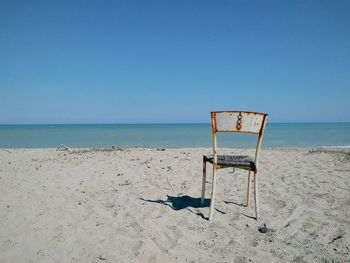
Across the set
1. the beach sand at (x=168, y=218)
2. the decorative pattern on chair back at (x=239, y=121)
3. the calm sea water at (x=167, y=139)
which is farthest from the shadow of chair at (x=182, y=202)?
the calm sea water at (x=167, y=139)

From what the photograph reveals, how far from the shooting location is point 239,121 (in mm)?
3336

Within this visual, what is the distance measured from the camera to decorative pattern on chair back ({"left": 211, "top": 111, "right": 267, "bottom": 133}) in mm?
3324

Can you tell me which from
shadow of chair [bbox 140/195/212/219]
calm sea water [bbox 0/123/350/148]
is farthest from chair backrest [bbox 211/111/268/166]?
calm sea water [bbox 0/123/350/148]

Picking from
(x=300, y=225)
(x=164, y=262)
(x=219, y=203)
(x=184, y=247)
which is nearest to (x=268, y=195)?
(x=219, y=203)

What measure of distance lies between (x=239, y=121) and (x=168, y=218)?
159cm

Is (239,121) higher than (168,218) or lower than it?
higher

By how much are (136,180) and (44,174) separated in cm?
237

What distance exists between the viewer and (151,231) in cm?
326

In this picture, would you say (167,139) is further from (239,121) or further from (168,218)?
(239,121)

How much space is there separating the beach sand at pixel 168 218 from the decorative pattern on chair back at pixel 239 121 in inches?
47.9

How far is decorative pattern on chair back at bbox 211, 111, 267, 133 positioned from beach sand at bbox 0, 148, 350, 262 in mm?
1217

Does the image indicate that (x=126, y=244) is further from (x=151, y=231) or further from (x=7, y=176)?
(x=7, y=176)

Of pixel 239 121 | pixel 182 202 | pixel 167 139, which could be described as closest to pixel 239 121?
pixel 239 121

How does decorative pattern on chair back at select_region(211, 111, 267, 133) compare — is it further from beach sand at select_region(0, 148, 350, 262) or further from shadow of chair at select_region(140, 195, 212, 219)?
shadow of chair at select_region(140, 195, 212, 219)
